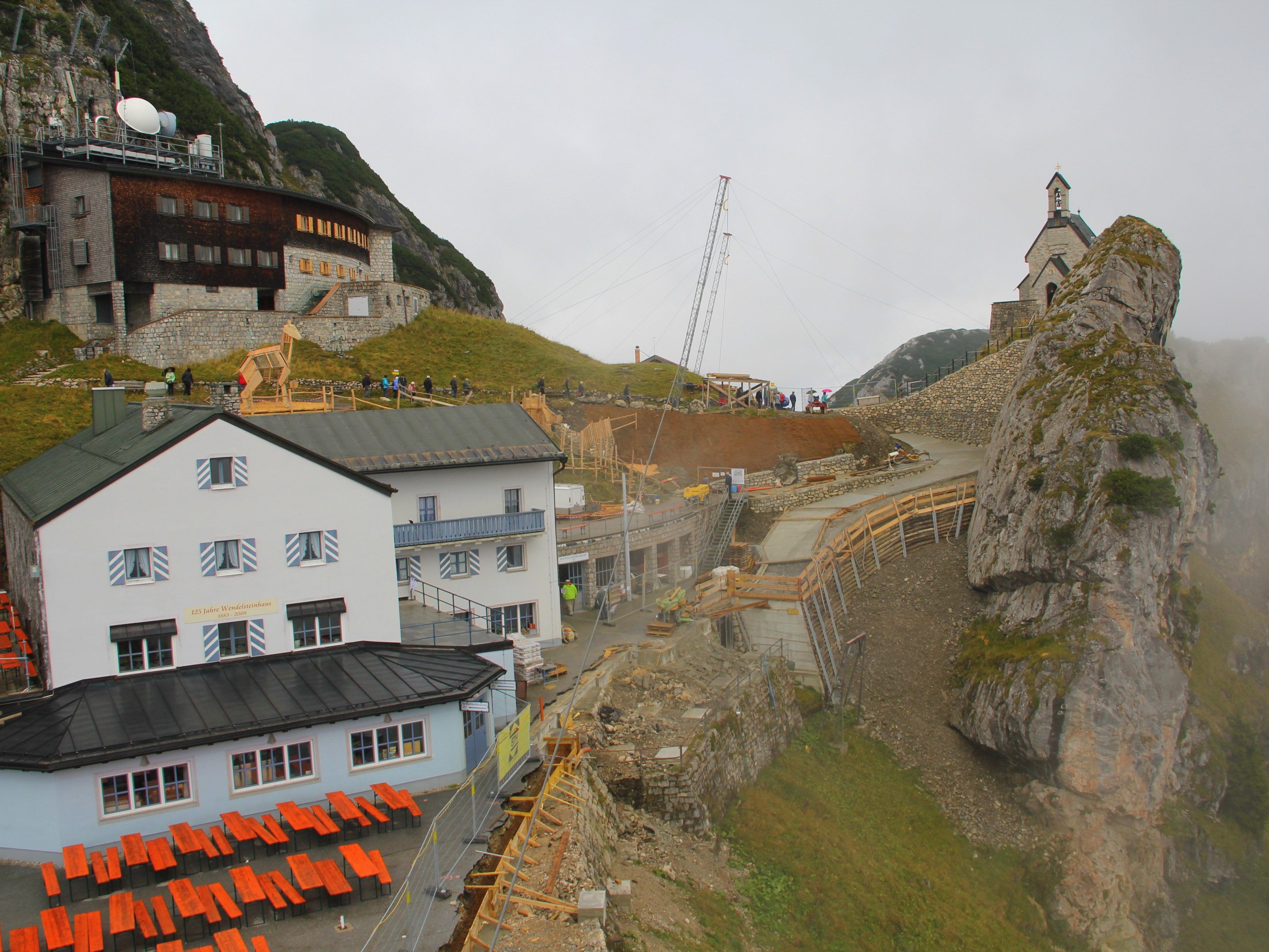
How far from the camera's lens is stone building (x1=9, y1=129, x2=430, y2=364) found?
1966 inches

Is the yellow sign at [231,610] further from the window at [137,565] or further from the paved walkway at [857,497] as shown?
the paved walkway at [857,497]

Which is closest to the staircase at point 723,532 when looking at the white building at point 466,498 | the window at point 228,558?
the white building at point 466,498

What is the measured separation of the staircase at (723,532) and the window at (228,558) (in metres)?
20.3

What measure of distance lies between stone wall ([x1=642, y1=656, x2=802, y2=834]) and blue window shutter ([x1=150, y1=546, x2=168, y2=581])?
11.7 m

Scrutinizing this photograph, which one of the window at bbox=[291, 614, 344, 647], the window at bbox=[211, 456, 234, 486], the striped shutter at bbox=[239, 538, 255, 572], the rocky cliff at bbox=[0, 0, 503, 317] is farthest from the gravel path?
the rocky cliff at bbox=[0, 0, 503, 317]

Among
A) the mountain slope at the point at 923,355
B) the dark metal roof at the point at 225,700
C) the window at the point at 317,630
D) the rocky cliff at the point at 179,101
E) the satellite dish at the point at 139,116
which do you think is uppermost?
the rocky cliff at the point at 179,101

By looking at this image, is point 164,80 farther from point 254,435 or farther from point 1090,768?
point 1090,768

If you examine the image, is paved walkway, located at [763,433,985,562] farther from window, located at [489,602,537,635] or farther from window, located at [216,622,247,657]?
window, located at [216,622,247,657]

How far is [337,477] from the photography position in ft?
74.0

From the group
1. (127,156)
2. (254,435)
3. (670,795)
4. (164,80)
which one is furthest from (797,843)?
(164,80)

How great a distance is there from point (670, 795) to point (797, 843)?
14.5 ft

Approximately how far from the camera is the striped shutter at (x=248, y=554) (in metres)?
21.5

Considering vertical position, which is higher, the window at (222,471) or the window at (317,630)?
the window at (222,471)

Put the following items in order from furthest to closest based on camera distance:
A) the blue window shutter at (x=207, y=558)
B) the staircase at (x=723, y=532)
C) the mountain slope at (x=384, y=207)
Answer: the mountain slope at (x=384, y=207), the staircase at (x=723, y=532), the blue window shutter at (x=207, y=558)
